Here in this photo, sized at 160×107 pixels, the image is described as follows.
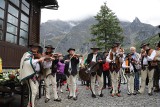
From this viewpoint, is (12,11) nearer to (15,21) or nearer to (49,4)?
(15,21)

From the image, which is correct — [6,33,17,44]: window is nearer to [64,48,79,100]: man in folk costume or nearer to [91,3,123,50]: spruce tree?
[64,48,79,100]: man in folk costume

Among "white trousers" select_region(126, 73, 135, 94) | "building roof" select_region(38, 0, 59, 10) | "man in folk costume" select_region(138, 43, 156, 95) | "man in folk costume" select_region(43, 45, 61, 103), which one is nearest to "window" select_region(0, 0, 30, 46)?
"building roof" select_region(38, 0, 59, 10)

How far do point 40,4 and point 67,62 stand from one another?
8.13 meters

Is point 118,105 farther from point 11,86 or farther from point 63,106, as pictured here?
point 11,86

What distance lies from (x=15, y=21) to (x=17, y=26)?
0.33 meters

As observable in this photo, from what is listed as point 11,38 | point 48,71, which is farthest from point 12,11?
point 48,71

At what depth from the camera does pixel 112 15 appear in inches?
1359

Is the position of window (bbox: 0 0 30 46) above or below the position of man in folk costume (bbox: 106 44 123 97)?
above

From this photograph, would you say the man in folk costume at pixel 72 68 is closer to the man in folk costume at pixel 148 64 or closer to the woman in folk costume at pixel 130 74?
the woman in folk costume at pixel 130 74

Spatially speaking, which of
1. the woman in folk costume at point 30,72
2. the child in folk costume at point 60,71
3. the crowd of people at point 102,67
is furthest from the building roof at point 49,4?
the woman in folk costume at point 30,72

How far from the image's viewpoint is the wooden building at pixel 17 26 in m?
11.4

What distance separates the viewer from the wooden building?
37.5 ft

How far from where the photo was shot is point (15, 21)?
1290 centimetres

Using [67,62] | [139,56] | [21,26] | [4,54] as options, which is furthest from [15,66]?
[139,56]
